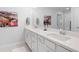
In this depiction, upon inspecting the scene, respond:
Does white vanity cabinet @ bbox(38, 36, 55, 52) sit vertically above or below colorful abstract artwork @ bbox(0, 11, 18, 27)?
below

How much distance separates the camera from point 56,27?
2422mm

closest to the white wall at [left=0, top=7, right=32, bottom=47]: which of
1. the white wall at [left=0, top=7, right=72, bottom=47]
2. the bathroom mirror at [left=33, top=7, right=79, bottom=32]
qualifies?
the white wall at [left=0, top=7, right=72, bottom=47]

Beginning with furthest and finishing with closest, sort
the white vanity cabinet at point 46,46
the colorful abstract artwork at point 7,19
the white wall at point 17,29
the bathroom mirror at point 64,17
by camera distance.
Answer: the white wall at point 17,29, the colorful abstract artwork at point 7,19, the bathroom mirror at point 64,17, the white vanity cabinet at point 46,46

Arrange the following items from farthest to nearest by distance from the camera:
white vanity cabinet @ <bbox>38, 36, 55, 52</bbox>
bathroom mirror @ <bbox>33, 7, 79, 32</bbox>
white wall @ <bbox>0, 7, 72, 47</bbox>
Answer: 1. white wall @ <bbox>0, 7, 72, 47</bbox>
2. bathroom mirror @ <bbox>33, 7, 79, 32</bbox>
3. white vanity cabinet @ <bbox>38, 36, 55, 52</bbox>

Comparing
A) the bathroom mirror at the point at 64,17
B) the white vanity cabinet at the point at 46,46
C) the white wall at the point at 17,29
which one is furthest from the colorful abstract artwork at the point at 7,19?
the white vanity cabinet at the point at 46,46

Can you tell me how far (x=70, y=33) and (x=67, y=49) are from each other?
0.88m

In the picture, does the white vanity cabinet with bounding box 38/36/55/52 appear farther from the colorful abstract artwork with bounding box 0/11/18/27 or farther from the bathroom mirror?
the colorful abstract artwork with bounding box 0/11/18/27

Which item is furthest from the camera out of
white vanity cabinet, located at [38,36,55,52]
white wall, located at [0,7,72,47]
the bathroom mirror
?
white wall, located at [0,7,72,47]

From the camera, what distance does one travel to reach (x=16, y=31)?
13.1 ft

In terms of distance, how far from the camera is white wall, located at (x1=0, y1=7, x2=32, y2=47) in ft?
12.3

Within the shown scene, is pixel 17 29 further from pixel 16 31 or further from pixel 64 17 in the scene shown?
pixel 64 17

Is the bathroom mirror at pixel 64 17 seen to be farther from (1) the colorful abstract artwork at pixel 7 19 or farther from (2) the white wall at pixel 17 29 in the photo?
(1) the colorful abstract artwork at pixel 7 19

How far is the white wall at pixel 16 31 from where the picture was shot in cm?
375
